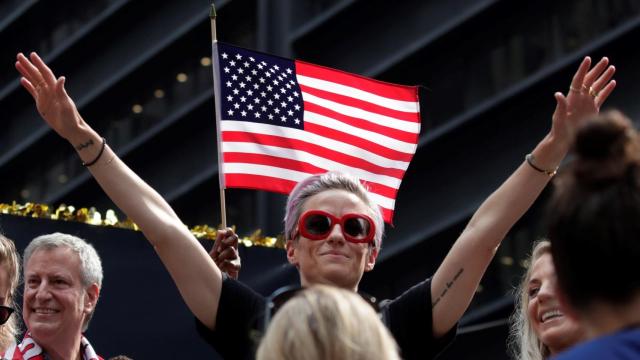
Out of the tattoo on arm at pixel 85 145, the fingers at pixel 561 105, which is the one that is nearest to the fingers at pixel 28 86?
the tattoo on arm at pixel 85 145

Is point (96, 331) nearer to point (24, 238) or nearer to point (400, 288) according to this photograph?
point (24, 238)

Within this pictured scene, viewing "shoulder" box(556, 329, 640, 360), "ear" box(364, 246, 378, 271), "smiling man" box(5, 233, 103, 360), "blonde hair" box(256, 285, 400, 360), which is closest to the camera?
"shoulder" box(556, 329, 640, 360)

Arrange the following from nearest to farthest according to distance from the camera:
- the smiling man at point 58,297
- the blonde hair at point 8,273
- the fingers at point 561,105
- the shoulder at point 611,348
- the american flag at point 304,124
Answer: the shoulder at point 611,348 → the fingers at point 561,105 → the smiling man at point 58,297 → the blonde hair at point 8,273 → the american flag at point 304,124

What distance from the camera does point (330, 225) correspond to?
4980 mm

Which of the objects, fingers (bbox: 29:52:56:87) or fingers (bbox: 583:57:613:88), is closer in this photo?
fingers (bbox: 29:52:56:87)

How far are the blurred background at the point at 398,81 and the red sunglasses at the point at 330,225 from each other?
15720 mm

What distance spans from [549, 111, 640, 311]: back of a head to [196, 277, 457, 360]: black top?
→ 77.4 inches

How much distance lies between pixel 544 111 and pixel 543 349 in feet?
57.0

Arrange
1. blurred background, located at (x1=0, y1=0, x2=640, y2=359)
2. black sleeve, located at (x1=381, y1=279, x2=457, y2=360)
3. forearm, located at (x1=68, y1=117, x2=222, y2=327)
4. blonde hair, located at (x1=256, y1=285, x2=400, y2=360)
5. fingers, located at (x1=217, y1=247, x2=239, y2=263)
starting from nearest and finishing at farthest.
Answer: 1. blonde hair, located at (x1=256, y1=285, x2=400, y2=360)
2. forearm, located at (x1=68, y1=117, x2=222, y2=327)
3. black sleeve, located at (x1=381, y1=279, x2=457, y2=360)
4. fingers, located at (x1=217, y1=247, x2=239, y2=263)
5. blurred background, located at (x1=0, y1=0, x2=640, y2=359)

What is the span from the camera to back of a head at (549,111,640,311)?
2816 mm

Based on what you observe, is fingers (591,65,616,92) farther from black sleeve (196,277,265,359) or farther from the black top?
black sleeve (196,277,265,359)

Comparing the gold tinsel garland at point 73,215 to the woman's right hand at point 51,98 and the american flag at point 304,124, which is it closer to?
the american flag at point 304,124

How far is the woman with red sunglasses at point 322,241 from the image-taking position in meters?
4.80

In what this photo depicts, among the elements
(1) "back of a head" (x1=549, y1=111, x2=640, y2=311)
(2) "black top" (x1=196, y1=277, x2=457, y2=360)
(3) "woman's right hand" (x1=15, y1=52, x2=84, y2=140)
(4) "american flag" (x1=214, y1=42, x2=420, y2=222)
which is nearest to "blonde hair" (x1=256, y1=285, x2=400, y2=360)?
(1) "back of a head" (x1=549, y1=111, x2=640, y2=311)
